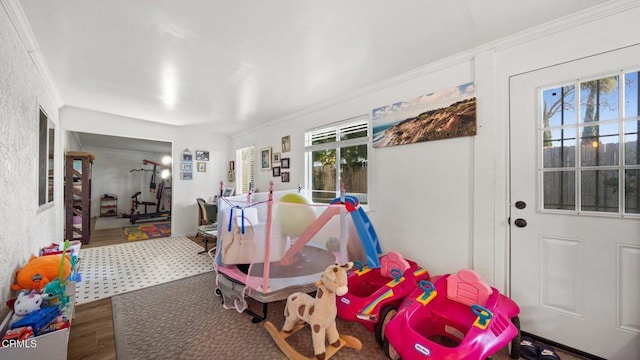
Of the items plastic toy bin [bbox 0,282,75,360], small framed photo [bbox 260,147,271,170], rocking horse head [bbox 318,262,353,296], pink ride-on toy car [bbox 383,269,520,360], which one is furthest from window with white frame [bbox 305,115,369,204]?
plastic toy bin [bbox 0,282,75,360]

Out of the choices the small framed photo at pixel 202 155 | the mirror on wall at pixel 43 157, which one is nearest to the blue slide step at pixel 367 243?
the mirror on wall at pixel 43 157

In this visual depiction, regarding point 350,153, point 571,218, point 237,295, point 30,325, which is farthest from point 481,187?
point 30,325

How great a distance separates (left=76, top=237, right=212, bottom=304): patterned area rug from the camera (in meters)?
2.76

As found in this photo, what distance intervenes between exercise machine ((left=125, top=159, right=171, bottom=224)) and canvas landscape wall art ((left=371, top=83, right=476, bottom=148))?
738 cm

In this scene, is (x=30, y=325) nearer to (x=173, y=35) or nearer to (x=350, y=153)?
(x=173, y=35)

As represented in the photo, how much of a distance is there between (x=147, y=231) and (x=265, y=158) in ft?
12.0

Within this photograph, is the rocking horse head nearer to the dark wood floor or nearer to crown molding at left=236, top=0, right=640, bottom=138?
the dark wood floor

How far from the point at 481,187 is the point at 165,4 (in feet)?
8.97

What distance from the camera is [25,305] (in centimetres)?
148

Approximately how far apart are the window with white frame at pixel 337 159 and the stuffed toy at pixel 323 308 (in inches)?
60.2

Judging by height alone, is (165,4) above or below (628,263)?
above

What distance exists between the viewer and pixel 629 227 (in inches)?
61.4

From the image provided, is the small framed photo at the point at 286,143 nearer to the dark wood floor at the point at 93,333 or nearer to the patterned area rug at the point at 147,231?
the dark wood floor at the point at 93,333

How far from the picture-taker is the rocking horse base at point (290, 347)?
1650 mm
